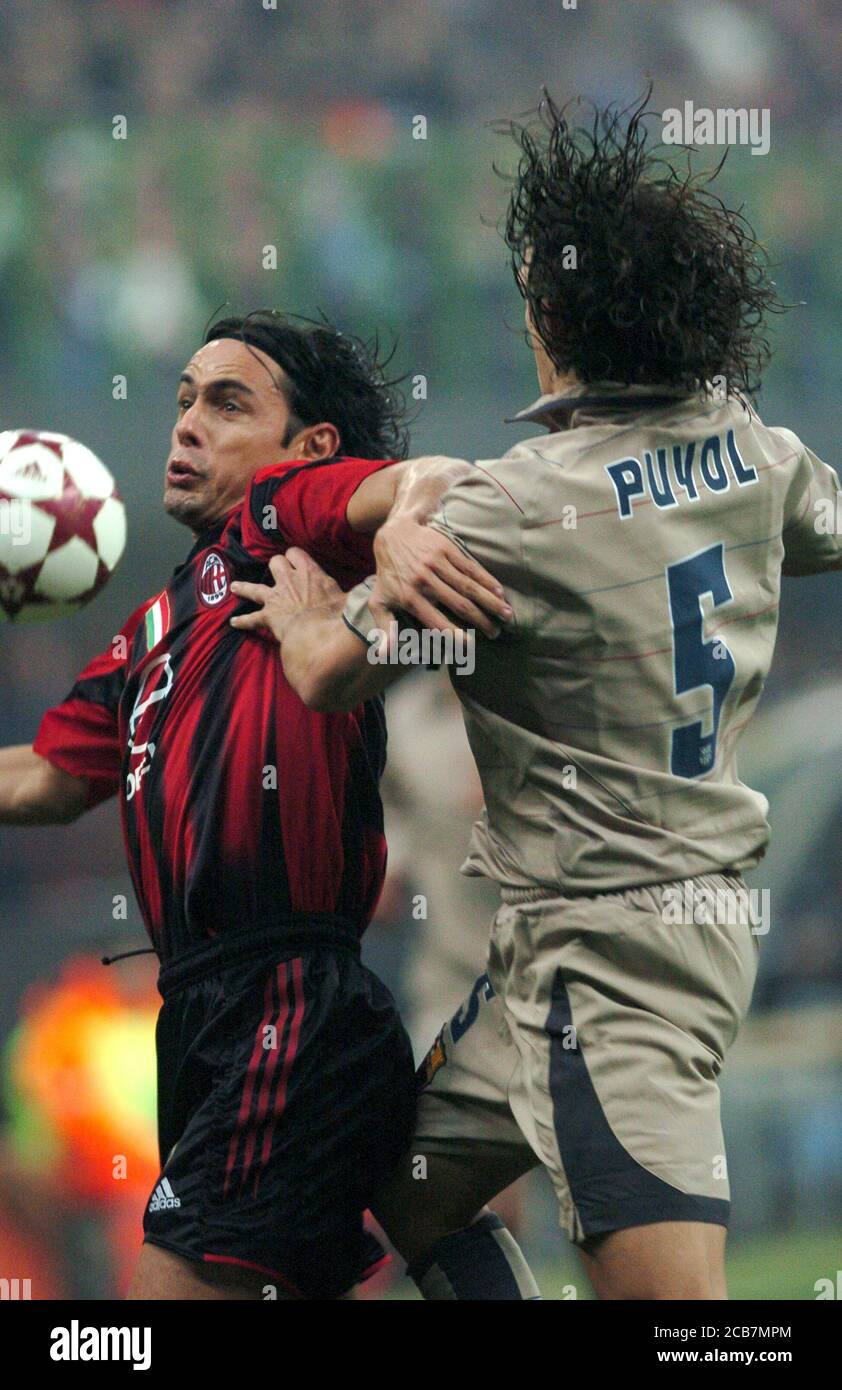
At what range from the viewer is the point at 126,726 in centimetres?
329

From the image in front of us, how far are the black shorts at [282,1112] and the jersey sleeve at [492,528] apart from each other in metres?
0.80

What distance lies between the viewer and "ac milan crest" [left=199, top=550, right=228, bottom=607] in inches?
125

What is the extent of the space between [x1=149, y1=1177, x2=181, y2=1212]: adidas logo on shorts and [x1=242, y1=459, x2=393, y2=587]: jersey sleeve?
1080mm

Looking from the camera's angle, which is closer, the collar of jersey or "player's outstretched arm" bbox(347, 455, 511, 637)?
"player's outstretched arm" bbox(347, 455, 511, 637)

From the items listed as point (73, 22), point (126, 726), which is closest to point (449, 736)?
point (126, 726)

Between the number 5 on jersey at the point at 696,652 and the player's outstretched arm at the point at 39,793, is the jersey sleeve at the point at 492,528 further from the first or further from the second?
the player's outstretched arm at the point at 39,793

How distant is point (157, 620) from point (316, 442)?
0.49 m

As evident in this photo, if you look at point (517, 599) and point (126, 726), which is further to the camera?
point (126, 726)

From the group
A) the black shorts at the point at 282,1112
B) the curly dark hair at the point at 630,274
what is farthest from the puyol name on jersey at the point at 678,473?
the black shorts at the point at 282,1112

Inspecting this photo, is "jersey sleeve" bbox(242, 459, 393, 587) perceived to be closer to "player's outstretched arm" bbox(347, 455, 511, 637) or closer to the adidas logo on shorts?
"player's outstretched arm" bbox(347, 455, 511, 637)

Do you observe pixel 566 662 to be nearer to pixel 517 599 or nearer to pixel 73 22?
pixel 517 599

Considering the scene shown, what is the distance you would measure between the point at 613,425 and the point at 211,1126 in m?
1.33

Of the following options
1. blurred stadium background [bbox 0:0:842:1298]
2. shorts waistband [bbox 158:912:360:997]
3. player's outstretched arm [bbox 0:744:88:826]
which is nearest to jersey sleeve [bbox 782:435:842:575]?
shorts waistband [bbox 158:912:360:997]

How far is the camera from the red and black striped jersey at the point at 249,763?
Result: 2967 millimetres
